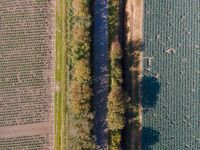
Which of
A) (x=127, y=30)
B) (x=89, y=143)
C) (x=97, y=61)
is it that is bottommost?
(x=89, y=143)

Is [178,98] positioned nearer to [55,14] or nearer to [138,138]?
[138,138]

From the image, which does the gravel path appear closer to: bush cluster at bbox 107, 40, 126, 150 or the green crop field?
bush cluster at bbox 107, 40, 126, 150

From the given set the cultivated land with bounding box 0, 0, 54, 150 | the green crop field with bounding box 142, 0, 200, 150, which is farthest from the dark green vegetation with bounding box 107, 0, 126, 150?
the cultivated land with bounding box 0, 0, 54, 150

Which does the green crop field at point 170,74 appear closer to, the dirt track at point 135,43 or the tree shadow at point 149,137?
the tree shadow at point 149,137

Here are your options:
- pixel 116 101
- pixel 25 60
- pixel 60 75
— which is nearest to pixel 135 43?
pixel 116 101

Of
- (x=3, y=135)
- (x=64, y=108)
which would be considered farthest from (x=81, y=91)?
(x=3, y=135)

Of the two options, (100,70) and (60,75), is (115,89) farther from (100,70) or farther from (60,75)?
(60,75)
